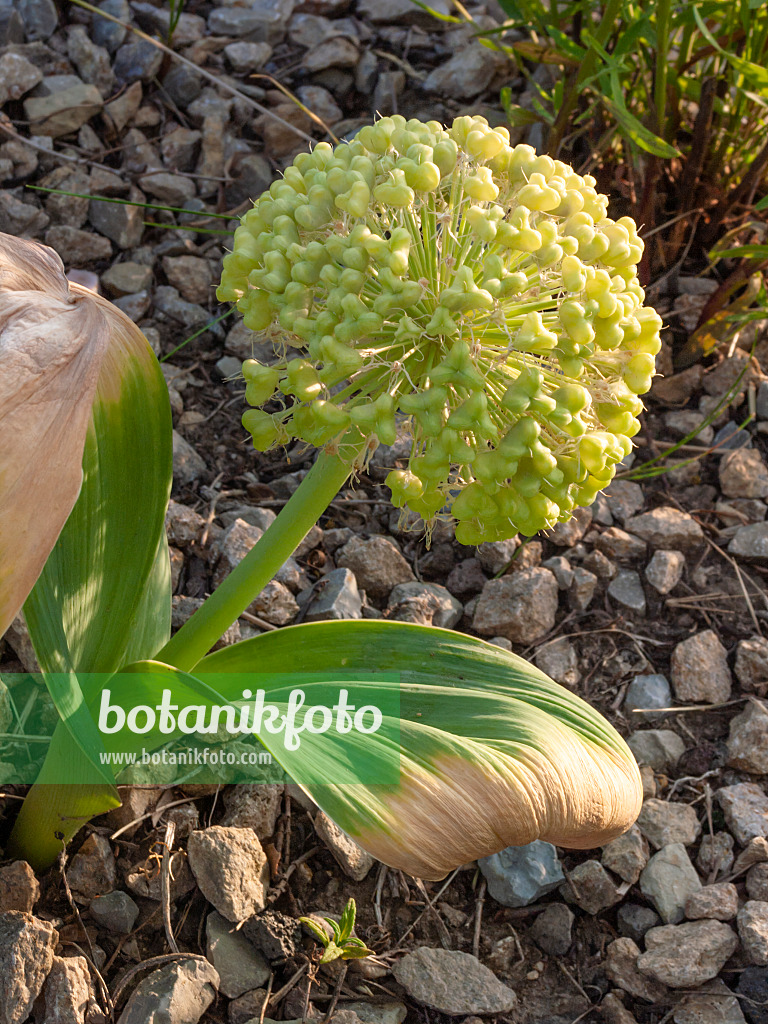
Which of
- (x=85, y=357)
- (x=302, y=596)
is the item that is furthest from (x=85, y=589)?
(x=302, y=596)

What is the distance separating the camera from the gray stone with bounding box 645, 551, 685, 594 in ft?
6.91

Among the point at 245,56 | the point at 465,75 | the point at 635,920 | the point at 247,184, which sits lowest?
the point at 635,920

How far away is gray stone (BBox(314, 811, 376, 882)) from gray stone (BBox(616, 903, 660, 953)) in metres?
0.44

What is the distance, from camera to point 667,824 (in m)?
1.75

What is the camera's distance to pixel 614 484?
7.50ft

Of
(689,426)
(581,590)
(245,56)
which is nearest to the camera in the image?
(581,590)

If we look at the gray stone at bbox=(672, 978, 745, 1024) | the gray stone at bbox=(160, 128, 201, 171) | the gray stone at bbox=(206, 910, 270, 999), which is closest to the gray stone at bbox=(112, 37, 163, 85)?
the gray stone at bbox=(160, 128, 201, 171)

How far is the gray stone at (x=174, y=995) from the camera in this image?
1.36m

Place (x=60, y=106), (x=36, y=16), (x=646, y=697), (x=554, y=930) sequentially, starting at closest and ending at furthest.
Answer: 1. (x=554, y=930)
2. (x=646, y=697)
3. (x=60, y=106)
4. (x=36, y=16)

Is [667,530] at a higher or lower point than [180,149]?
lower

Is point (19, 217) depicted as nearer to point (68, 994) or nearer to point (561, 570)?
point (561, 570)

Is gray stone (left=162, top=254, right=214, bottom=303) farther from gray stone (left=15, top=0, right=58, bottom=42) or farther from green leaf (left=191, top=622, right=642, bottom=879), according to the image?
green leaf (left=191, top=622, right=642, bottom=879)

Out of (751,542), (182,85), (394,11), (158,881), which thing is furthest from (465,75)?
(158,881)

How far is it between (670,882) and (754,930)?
16cm
